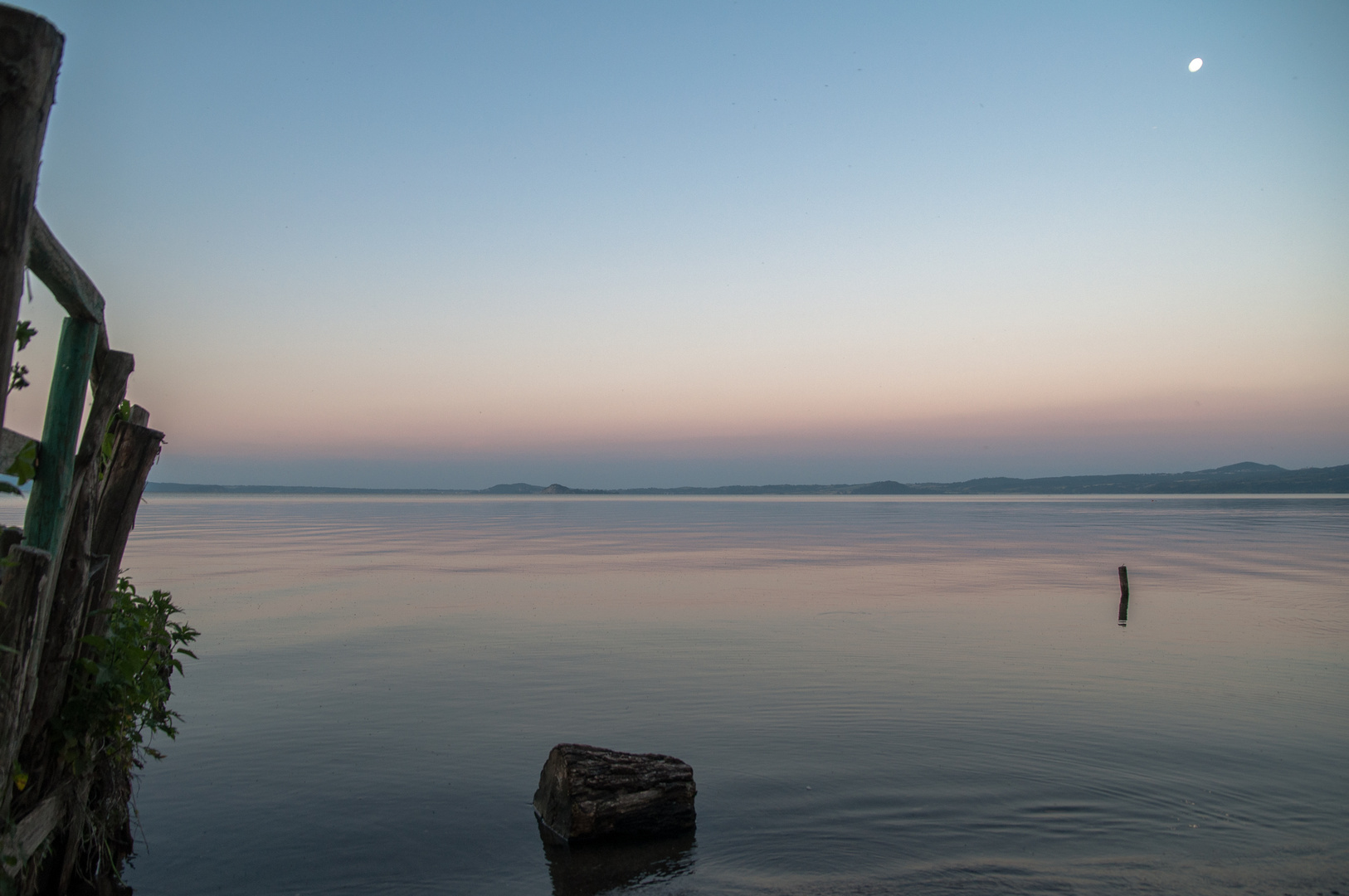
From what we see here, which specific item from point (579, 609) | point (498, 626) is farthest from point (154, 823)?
point (579, 609)

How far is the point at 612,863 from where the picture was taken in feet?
27.7

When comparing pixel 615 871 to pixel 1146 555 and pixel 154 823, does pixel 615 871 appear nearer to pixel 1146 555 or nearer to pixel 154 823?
pixel 154 823

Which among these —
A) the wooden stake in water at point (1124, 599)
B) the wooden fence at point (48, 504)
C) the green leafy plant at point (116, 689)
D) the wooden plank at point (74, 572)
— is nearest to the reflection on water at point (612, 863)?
the green leafy plant at point (116, 689)

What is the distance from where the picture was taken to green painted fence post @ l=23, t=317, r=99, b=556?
15.9 feet

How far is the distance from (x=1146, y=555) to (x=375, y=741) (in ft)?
151

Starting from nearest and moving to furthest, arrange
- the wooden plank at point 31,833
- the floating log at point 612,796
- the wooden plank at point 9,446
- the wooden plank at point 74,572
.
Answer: the wooden plank at point 9,446, the wooden plank at point 31,833, the wooden plank at point 74,572, the floating log at point 612,796

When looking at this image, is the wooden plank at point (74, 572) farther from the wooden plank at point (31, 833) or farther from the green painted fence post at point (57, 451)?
the wooden plank at point (31, 833)

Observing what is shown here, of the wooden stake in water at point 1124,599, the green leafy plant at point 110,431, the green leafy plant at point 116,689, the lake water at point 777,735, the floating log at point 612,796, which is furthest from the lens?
the wooden stake in water at point 1124,599

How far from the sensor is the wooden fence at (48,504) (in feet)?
11.6

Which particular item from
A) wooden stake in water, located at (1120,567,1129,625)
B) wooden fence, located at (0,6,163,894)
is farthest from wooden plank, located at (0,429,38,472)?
wooden stake in water, located at (1120,567,1129,625)

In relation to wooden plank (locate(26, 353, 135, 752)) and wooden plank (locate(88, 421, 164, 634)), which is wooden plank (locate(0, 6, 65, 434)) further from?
wooden plank (locate(88, 421, 164, 634))

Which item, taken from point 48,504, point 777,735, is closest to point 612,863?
point 777,735

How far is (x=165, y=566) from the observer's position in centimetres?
3591

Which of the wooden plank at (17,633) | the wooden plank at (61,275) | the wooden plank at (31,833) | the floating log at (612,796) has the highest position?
the wooden plank at (61,275)
